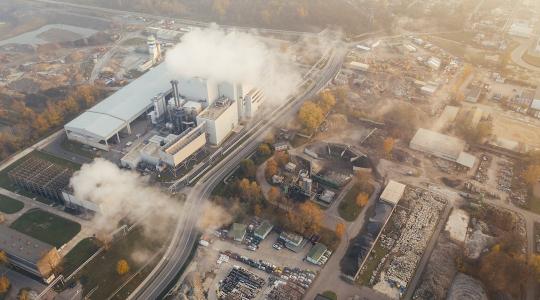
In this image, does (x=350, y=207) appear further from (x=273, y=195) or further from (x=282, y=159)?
(x=282, y=159)

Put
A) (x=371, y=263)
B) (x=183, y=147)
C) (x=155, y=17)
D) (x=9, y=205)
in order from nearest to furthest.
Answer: (x=371, y=263) < (x=9, y=205) < (x=183, y=147) < (x=155, y=17)

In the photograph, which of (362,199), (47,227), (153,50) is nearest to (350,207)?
(362,199)

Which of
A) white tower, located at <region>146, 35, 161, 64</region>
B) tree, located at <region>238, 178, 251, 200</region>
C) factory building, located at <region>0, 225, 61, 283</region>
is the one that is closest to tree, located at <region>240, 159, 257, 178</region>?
tree, located at <region>238, 178, 251, 200</region>

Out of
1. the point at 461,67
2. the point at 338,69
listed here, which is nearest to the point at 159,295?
the point at 338,69

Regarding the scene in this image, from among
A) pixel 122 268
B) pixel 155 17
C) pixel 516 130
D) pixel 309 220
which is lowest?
pixel 122 268

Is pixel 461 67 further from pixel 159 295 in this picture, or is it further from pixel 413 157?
pixel 159 295

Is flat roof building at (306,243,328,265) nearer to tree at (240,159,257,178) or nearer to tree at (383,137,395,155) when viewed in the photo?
tree at (240,159,257,178)
